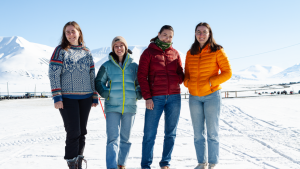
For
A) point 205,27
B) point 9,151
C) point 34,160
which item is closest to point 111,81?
point 205,27

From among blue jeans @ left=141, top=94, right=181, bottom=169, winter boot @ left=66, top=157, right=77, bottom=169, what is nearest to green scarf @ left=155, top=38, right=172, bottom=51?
blue jeans @ left=141, top=94, right=181, bottom=169

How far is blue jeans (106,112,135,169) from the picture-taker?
9.47 ft

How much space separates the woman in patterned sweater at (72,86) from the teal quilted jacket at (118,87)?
0.19 meters

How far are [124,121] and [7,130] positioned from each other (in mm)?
5215

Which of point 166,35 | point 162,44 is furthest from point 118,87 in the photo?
point 166,35

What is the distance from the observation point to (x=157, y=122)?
3066mm

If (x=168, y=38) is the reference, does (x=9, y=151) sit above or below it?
below

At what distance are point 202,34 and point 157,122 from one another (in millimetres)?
1303

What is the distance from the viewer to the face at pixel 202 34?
9.88 ft

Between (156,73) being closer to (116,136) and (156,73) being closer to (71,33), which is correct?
(116,136)

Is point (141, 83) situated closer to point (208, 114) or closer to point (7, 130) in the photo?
point (208, 114)

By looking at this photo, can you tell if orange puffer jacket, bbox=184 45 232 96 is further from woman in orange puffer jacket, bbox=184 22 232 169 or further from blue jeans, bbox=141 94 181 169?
blue jeans, bbox=141 94 181 169

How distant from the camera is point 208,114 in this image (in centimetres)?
301

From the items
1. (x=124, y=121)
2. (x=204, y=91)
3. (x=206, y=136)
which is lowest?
(x=206, y=136)
